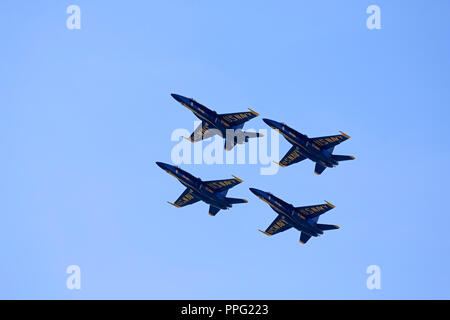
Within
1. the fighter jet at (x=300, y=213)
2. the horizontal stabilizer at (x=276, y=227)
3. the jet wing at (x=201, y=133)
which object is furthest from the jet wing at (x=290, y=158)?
the jet wing at (x=201, y=133)

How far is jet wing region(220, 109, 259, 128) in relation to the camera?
100562 mm

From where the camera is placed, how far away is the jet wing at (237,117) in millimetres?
100562

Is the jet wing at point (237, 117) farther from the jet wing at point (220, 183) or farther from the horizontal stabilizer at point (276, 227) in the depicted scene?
the horizontal stabilizer at point (276, 227)

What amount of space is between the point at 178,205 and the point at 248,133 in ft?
48.2

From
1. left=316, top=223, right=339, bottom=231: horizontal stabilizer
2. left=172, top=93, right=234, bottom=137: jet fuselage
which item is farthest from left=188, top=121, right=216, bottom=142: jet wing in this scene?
left=316, top=223, right=339, bottom=231: horizontal stabilizer

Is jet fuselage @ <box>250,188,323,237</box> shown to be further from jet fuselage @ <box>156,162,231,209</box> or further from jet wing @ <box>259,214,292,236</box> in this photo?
jet fuselage @ <box>156,162,231,209</box>

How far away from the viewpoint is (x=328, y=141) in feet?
335

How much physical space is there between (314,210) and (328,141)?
395 inches

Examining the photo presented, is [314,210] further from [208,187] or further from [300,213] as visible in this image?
[208,187]

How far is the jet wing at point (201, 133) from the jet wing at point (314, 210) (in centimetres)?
1753

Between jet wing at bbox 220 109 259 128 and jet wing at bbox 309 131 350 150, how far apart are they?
31.8 feet
